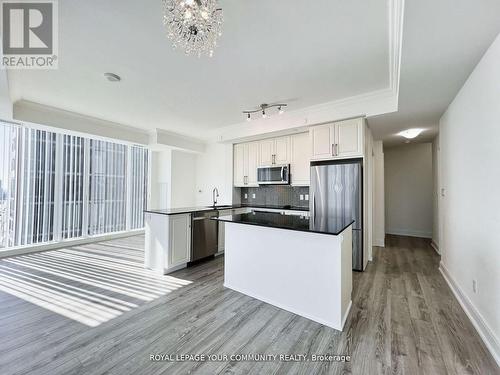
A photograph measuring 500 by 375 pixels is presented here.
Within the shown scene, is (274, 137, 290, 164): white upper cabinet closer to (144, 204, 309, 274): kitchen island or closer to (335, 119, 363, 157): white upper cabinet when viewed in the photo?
(335, 119, 363, 157): white upper cabinet

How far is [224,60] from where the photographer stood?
8.36ft

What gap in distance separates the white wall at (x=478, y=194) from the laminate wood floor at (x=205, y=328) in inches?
8.7

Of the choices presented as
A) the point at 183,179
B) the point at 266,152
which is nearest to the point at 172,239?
the point at 266,152

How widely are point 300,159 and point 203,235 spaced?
242 cm

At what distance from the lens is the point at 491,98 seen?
74.5 inches

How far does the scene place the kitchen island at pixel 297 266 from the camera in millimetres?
2145

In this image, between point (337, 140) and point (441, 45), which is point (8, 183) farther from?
point (441, 45)

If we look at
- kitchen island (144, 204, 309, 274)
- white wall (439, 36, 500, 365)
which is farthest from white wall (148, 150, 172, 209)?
white wall (439, 36, 500, 365)

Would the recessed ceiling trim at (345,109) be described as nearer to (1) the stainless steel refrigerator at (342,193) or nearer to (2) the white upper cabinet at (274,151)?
(2) the white upper cabinet at (274,151)

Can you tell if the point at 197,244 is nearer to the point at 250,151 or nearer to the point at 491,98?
the point at 250,151

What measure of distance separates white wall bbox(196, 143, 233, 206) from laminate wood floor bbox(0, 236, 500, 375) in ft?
8.62

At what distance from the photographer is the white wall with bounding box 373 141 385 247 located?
16.9ft

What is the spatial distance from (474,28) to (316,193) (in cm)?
274

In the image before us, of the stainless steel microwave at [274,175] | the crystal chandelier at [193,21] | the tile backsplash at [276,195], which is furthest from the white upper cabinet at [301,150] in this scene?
the crystal chandelier at [193,21]
